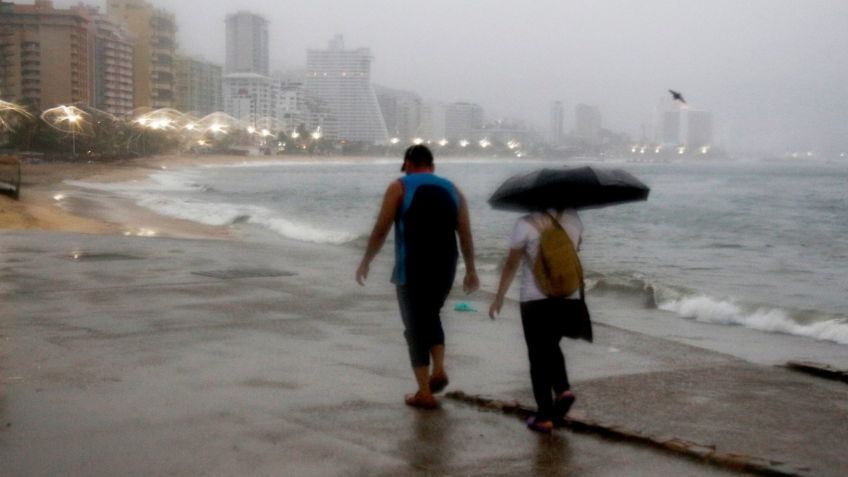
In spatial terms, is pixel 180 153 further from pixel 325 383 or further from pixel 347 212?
pixel 325 383

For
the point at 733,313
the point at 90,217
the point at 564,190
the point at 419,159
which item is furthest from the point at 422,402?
the point at 90,217

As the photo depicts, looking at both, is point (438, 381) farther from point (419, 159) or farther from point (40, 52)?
point (40, 52)

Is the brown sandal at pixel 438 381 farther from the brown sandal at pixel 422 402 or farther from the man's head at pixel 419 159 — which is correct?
the man's head at pixel 419 159

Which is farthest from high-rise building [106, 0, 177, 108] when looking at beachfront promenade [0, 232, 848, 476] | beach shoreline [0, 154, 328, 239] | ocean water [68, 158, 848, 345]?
beachfront promenade [0, 232, 848, 476]

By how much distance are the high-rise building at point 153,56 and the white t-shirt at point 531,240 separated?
169299 mm

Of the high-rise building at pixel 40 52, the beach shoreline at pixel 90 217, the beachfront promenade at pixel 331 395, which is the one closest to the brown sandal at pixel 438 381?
the beachfront promenade at pixel 331 395

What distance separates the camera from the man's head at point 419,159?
19.5ft

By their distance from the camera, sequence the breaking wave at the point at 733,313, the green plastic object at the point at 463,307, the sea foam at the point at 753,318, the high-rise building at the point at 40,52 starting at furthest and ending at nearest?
the high-rise building at the point at 40,52, the breaking wave at the point at 733,313, the sea foam at the point at 753,318, the green plastic object at the point at 463,307

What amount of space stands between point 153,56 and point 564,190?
176 meters

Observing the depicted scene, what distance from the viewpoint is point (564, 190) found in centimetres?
538

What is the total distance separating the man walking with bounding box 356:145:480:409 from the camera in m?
5.84

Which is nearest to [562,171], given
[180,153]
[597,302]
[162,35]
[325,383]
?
[325,383]

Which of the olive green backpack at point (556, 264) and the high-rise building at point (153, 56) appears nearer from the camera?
the olive green backpack at point (556, 264)

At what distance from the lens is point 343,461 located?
480cm
